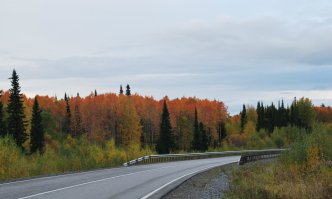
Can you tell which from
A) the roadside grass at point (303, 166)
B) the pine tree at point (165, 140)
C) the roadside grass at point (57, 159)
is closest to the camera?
the roadside grass at point (303, 166)

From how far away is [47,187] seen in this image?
1503 centimetres

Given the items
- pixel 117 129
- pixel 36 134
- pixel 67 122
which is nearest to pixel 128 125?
pixel 117 129

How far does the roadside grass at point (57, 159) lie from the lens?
2053cm

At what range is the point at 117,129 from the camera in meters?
106

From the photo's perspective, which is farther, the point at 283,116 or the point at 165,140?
the point at 283,116

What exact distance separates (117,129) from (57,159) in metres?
81.1

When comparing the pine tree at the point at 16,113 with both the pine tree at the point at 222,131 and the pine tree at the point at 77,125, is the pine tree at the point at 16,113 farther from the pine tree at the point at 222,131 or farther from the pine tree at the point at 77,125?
the pine tree at the point at 222,131

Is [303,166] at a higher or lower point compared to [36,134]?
lower

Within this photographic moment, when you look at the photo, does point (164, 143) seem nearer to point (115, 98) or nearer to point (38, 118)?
point (38, 118)

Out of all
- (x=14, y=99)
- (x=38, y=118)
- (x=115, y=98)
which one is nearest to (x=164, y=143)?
(x=38, y=118)

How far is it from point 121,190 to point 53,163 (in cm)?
1013

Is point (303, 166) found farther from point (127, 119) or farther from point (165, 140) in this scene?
point (127, 119)

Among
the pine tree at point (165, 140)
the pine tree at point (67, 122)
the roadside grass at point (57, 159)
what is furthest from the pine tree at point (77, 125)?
the roadside grass at point (57, 159)

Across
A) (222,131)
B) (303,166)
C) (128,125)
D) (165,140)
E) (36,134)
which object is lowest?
(303,166)
